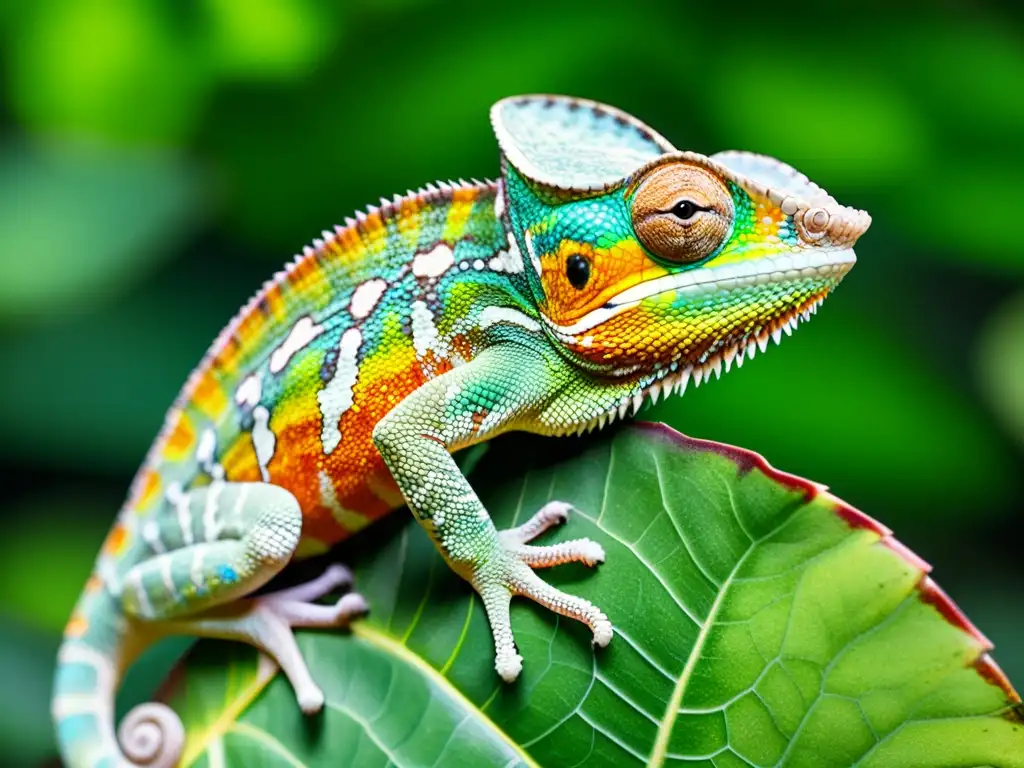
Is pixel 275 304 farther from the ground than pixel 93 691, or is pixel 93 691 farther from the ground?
pixel 275 304

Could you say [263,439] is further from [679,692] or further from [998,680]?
[998,680]

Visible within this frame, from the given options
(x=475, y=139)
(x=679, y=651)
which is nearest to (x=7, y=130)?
(x=475, y=139)

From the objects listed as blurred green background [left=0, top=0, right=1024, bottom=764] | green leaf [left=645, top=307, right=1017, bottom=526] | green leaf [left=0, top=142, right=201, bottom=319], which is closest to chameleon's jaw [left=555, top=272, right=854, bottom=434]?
blurred green background [left=0, top=0, right=1024, bottom=764]

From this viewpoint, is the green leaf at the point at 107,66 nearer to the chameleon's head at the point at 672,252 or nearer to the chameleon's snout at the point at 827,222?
the chameleon's head at the point at 672,252

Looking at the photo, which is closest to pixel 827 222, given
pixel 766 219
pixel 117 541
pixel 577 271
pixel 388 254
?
pixel 766 219

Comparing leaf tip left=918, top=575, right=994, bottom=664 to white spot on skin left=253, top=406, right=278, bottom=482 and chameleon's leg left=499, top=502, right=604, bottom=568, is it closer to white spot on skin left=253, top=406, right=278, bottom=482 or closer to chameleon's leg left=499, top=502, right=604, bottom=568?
chameleon's leg left=499, top=502, right=604, bottom=568

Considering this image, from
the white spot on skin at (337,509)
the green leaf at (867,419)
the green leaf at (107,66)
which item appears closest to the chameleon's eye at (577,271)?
the white spot on skin at (337,509)
